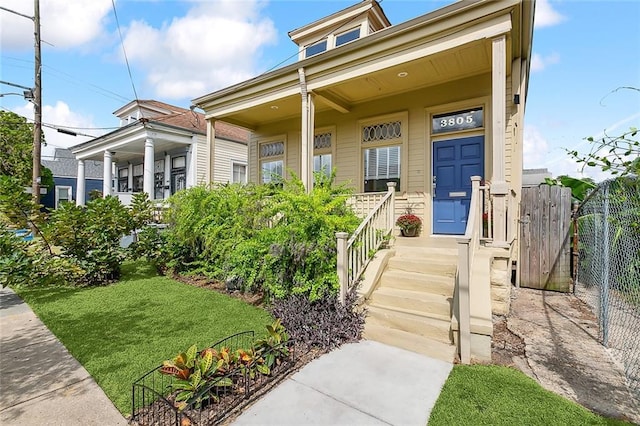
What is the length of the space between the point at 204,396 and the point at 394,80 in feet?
20.9

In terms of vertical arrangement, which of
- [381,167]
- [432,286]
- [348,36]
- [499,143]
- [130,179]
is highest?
[348,36]

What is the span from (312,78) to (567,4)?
14.0 feet

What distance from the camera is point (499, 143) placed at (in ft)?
14.5

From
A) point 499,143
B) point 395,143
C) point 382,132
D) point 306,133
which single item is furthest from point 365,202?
point 499,143

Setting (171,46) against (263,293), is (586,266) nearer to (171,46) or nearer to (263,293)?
(263,293)

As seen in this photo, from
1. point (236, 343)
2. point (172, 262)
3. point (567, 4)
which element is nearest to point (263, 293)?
point (236, 343)

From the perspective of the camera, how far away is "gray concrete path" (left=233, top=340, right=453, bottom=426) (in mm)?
2260

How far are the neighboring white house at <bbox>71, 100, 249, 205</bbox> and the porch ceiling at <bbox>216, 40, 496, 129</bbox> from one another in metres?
5.16

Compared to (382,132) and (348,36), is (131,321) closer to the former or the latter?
(382,132)

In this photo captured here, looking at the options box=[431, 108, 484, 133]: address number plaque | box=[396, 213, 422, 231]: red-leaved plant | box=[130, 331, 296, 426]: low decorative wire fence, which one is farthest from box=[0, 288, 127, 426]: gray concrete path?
box=[431, 108, 484, 133]: address number plaque

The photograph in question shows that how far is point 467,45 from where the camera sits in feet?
16.1

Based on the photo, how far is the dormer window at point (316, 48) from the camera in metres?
8.85

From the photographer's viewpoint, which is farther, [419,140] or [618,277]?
[419,140]

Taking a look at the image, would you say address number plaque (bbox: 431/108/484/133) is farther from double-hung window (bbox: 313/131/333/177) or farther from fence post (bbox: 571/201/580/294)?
double-hung window (bbox: 313/131/333/177)
